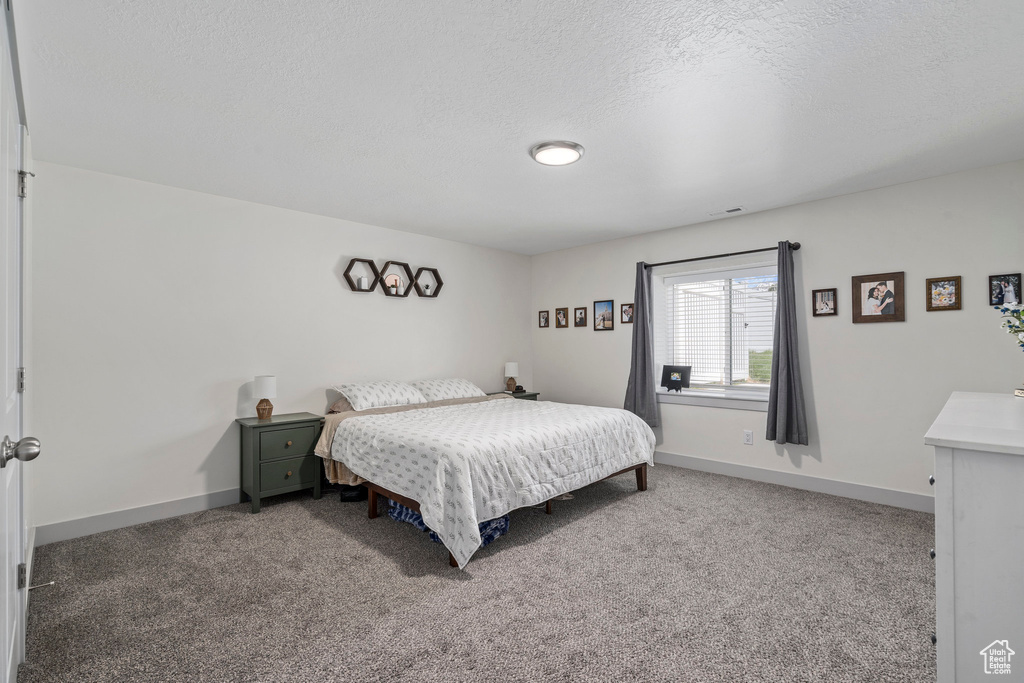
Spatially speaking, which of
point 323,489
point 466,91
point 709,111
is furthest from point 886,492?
point 323,489

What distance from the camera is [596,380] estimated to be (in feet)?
18.0

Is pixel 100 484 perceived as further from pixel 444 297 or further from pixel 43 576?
pixel 444 297

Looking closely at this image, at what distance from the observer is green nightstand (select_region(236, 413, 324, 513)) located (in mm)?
3525

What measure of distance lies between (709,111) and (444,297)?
11.1 feet

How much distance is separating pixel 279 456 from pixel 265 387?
0.54 metres

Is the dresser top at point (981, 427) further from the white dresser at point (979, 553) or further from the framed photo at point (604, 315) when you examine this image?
the framed photo at point (604, 315)

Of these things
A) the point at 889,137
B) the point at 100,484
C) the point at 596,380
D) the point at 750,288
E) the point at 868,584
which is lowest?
the point at 868,584

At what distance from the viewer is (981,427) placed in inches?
57.4

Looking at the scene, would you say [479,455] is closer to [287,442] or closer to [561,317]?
[287,442]

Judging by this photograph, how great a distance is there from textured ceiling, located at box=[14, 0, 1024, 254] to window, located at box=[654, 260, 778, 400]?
1163 millimetres

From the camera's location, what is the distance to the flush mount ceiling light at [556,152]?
2.79 meters

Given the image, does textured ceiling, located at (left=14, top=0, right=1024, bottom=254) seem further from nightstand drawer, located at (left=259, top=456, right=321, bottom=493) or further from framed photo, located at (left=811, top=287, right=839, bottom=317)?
nightstand drawer, located at (left=259, top=456, right=321, bottom=493)

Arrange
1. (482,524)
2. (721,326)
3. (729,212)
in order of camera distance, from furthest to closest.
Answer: (721,326), (729,212), (482,524)

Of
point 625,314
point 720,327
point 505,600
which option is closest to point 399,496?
point 505,600
